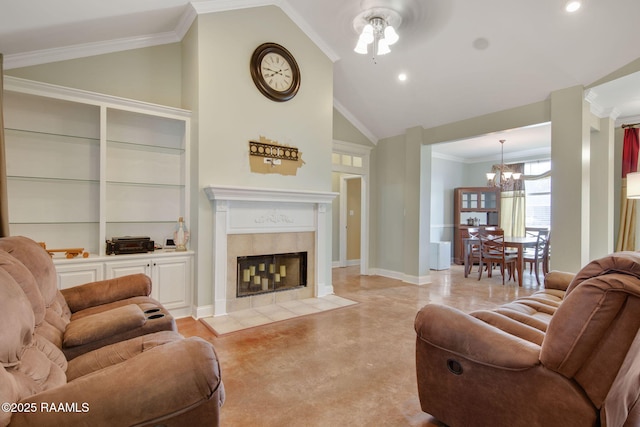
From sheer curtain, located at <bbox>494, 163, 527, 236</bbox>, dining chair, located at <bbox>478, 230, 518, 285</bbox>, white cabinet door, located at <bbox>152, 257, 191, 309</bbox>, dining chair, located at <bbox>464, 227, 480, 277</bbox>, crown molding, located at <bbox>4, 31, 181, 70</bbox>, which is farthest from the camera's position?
sheer curtain, located at <bbox>494, 163, 527, 236</bbox>

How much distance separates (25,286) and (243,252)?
240 centimetres

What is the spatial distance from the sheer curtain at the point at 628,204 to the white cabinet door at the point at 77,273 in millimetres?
6910

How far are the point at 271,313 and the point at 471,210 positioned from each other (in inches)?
255

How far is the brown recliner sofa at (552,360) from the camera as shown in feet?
3.88

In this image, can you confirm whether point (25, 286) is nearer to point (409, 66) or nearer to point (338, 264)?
point (409, 66)

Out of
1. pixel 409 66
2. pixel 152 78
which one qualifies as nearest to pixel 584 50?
pixel 409 66

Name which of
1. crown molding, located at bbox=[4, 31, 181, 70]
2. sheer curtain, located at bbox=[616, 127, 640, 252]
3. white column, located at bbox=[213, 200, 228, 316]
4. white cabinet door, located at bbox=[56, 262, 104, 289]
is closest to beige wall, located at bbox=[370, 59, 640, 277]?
sheer curtain, located at bbox=[616, 127, 640, 252]

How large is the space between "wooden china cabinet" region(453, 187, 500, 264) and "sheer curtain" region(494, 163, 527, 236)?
0.16m

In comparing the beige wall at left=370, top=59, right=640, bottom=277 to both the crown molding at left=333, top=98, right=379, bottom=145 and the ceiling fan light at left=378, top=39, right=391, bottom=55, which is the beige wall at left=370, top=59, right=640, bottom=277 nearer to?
the crown molding at left=333, top=98, right=379, bottom=145

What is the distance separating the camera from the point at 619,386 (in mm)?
1146

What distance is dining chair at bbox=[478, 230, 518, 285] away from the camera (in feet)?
18.2

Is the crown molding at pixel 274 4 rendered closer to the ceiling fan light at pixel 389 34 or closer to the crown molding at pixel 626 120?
the ceiling fan light at pixel 389 34

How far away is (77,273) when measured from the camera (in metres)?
3.00

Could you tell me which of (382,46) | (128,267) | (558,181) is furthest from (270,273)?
(558,181)
